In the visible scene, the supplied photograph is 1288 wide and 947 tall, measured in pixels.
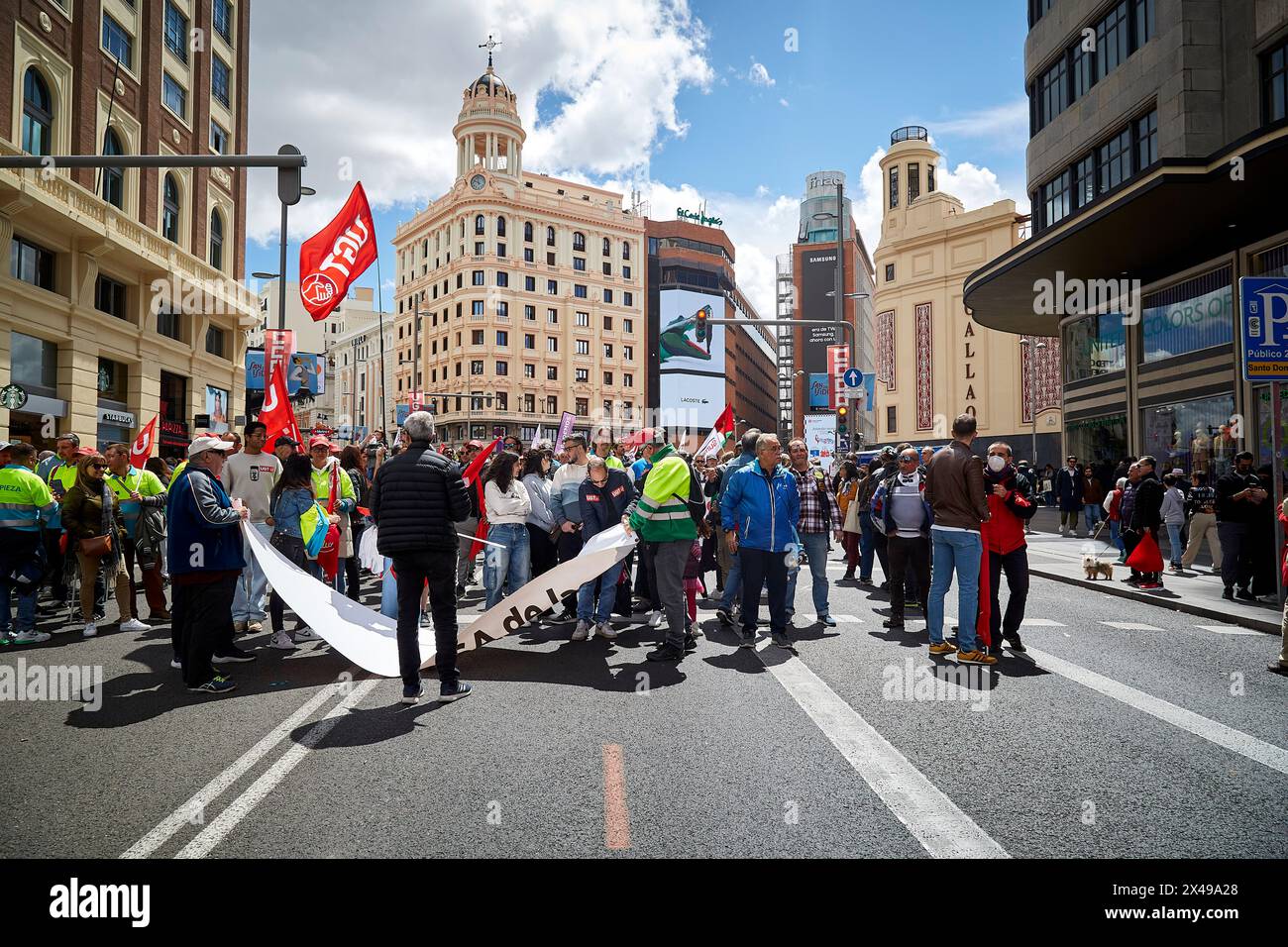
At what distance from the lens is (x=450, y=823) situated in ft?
12.2

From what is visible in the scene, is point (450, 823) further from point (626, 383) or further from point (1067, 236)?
point (626, 383)

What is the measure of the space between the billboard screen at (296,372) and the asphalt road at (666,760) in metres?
20.4

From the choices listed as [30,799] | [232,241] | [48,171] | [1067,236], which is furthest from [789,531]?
[232,241]

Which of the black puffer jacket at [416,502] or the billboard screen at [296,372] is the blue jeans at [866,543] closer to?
the black puffer jacket at [416,502]

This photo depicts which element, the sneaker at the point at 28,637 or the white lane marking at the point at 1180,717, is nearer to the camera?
the white lane marking at the point at 1180,717

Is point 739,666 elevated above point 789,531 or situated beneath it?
situated beneath

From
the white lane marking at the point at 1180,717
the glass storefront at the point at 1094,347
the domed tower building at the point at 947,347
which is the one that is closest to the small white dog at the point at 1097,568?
the white lane marking at the point at 1180,717

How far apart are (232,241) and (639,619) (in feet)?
97.3

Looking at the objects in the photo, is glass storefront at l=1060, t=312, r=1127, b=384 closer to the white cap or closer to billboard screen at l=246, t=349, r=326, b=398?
the white cap

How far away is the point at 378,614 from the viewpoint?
26.0ft

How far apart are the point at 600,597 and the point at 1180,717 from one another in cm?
519

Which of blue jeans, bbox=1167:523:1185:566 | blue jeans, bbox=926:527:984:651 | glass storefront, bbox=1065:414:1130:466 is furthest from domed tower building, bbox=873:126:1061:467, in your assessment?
blue jeans, bbox=926:527:984:651

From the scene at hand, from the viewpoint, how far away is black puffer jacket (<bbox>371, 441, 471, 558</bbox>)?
6012 millimetres

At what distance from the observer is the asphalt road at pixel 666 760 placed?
3.58 metres
